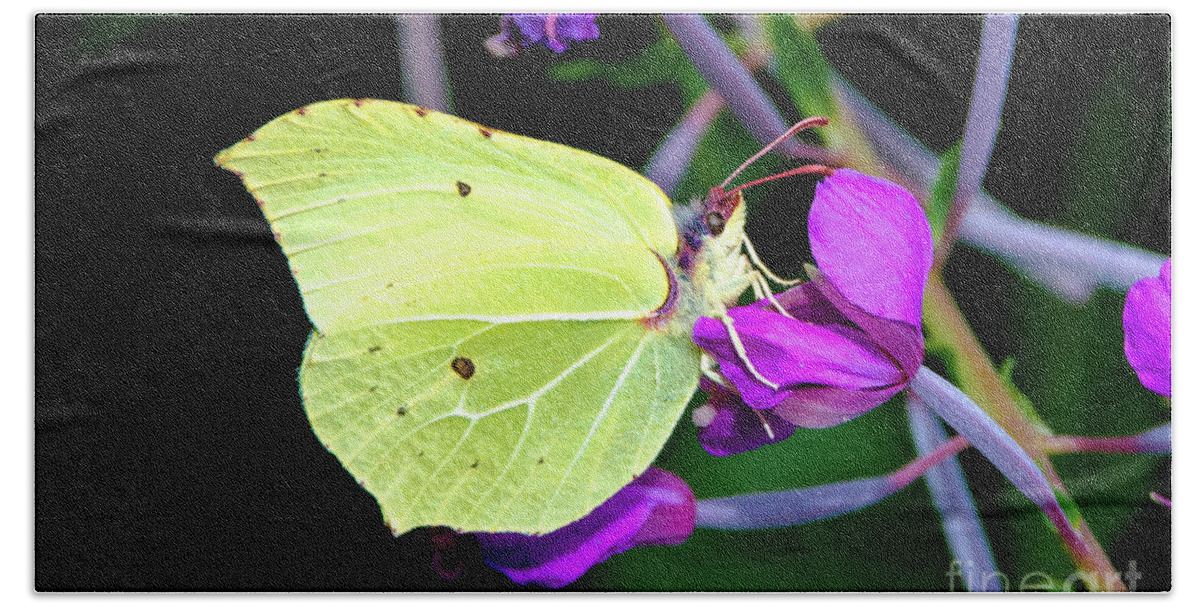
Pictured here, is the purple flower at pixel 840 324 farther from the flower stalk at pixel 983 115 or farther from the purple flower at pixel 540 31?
the purple flower at pixel 540 31

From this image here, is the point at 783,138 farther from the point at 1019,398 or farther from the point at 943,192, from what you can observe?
the point at 1019,398

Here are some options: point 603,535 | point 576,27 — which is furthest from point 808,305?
point 576,27

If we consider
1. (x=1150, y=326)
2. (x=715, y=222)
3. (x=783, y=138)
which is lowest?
(x=1150, y=326)

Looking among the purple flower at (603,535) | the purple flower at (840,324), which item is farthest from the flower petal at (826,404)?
the purple flower at (603,535)

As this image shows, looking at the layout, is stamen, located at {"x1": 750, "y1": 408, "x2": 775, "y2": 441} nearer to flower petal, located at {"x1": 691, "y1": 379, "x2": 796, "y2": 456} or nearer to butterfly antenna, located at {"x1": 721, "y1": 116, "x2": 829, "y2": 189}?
flower petal, located at {"x1": 691, "y1": 379, "x2": 796, "y2": 456}

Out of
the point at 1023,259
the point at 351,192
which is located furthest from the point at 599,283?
the point at 1023,259

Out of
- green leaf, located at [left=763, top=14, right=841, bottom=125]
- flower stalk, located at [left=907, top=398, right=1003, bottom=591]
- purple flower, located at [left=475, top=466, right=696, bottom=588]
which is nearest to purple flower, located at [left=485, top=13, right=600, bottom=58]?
green leaf, located at [left=763, top=14, right=841, bottom=125]

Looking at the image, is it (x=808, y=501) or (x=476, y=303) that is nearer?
(x=476, y=303)
